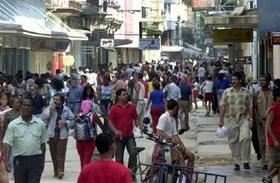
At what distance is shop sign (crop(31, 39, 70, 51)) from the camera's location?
4070 centimetres

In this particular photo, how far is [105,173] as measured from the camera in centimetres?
679

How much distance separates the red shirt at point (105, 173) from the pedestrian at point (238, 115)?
819cm

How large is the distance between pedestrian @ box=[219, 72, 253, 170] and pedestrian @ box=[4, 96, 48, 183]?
533cm

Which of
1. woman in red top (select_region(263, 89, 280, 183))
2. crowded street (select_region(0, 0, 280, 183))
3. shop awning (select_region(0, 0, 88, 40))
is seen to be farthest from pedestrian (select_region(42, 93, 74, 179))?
shop awning (select_region(0, 0, 88, 40))

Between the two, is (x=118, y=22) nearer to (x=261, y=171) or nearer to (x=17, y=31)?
(x=17, y=31)

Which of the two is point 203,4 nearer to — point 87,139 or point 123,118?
point 123,118

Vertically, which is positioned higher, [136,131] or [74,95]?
[74,95]

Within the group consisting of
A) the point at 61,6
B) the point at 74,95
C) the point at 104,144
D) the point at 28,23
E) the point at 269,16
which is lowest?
the point at 74,95

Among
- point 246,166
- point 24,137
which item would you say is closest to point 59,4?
point 246,166

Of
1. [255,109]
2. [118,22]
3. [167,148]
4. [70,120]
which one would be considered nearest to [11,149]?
[167,148]

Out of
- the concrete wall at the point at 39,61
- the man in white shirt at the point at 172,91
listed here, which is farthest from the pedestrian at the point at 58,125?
the concrete wall at the point at 39,61

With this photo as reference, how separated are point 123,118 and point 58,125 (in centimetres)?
121

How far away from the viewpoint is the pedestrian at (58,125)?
14.4 meters

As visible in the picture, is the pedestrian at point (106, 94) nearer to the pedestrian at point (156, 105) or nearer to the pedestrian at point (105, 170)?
the pedestrian at point (156, 105)
